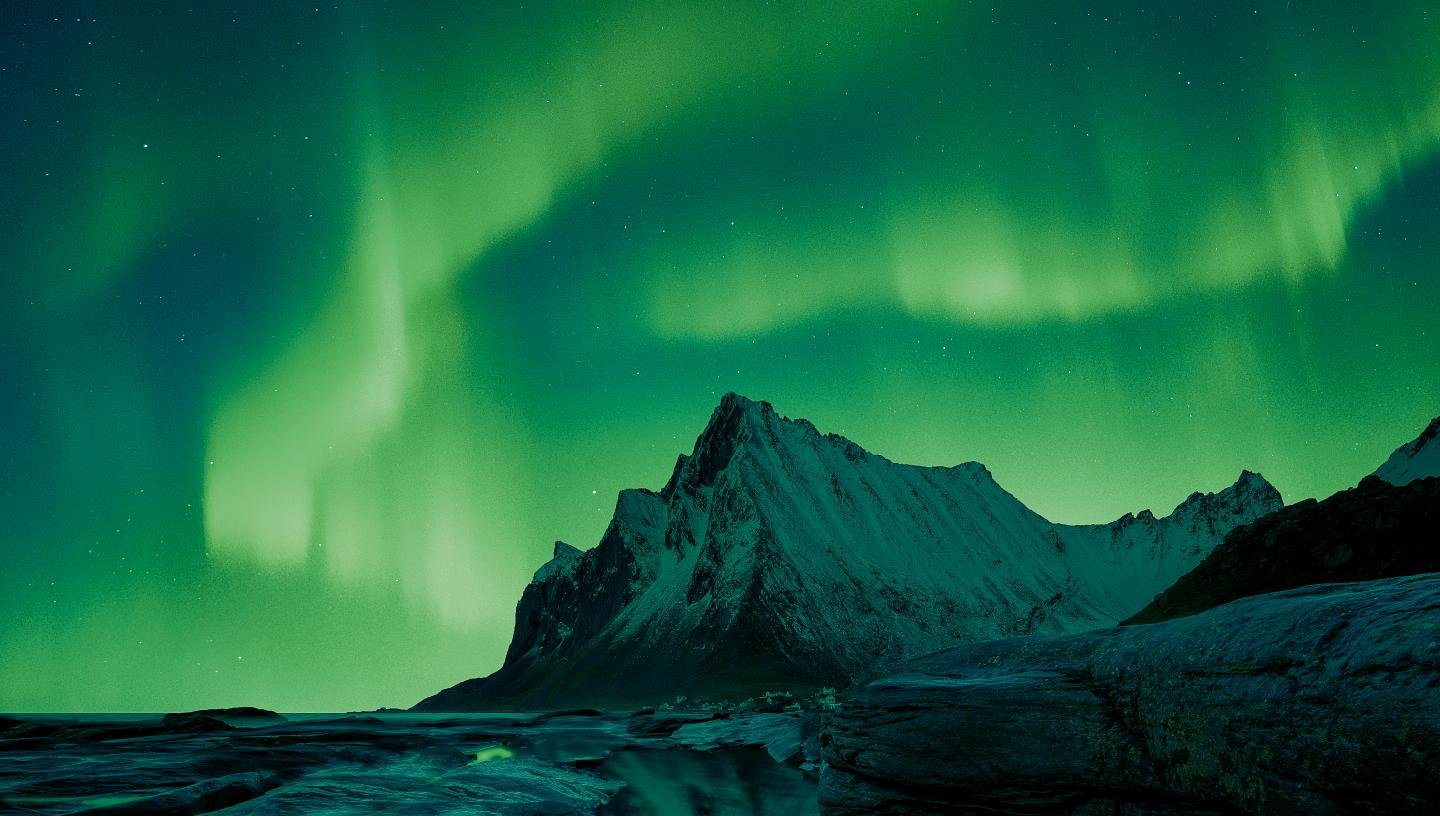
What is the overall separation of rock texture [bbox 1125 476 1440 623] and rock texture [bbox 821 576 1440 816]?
173ft

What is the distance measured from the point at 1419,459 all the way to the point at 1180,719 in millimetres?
210958

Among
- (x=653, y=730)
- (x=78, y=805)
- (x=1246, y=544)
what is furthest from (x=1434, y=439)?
(x=78, y=805)

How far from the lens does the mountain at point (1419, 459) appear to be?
153250mm

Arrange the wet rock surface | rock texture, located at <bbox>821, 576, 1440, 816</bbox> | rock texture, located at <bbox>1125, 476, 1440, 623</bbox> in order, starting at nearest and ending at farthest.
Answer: rock texture, located at <bbox>821, 576, 1440, 816</bbox> < the wet rock surface < rock texture, located at <bbox>1125, 476, 1440, 623</bbox>

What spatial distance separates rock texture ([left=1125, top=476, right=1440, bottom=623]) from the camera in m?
54.0

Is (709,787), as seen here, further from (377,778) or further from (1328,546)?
(1328,546)

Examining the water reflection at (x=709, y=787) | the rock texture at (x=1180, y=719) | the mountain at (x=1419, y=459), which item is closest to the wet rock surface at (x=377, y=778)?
the water reflection at (x=709, y=787)

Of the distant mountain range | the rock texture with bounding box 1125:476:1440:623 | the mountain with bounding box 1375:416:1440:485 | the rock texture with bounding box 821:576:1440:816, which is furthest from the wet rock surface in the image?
the mountain with bounding box 1375:416:1440:485

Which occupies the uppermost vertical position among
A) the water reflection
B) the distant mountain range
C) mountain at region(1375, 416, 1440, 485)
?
mountain at region(1375, 416, 1440, 485)

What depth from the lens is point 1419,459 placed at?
6289 inches

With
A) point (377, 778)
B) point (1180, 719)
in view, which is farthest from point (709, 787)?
point (1180, 719)

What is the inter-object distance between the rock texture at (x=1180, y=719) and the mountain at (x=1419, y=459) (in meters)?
191

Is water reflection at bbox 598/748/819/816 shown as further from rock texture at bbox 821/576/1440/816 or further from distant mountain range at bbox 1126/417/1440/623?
distant mountain range at bbox 1126/417/1440/623

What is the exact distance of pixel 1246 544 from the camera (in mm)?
74375
